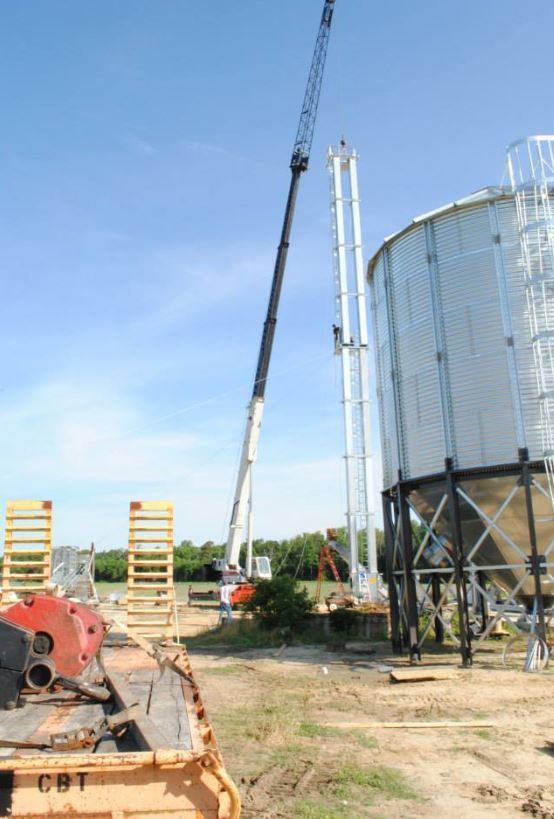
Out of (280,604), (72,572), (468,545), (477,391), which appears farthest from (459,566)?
(72,572)

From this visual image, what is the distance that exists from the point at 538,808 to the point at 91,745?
5.20 metres

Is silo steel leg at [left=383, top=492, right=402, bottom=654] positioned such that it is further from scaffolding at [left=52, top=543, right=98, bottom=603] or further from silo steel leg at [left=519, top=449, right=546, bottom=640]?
scaffolding at [left=52, top=543, right=98, bottom=603]

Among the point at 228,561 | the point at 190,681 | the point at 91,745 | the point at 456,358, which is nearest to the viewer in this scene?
the point at 91,745

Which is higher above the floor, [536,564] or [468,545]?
[468,545]

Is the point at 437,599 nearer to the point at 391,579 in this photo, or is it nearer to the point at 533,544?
the point at 391,579

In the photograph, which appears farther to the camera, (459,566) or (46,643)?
(459,566)

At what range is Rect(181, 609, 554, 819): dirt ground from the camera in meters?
7.25

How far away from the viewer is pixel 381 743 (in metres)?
9.75

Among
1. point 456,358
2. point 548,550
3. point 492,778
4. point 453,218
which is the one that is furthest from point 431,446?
point 492,778

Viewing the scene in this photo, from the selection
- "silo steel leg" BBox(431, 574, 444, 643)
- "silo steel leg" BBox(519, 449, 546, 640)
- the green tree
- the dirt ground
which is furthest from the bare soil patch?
the green tree

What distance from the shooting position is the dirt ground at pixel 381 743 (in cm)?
725

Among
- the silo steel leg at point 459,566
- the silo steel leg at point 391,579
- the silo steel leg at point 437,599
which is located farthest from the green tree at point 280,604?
the silo steel leg at point 459,566

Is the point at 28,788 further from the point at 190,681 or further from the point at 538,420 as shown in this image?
the point at 538,420

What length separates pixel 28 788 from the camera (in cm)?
348
